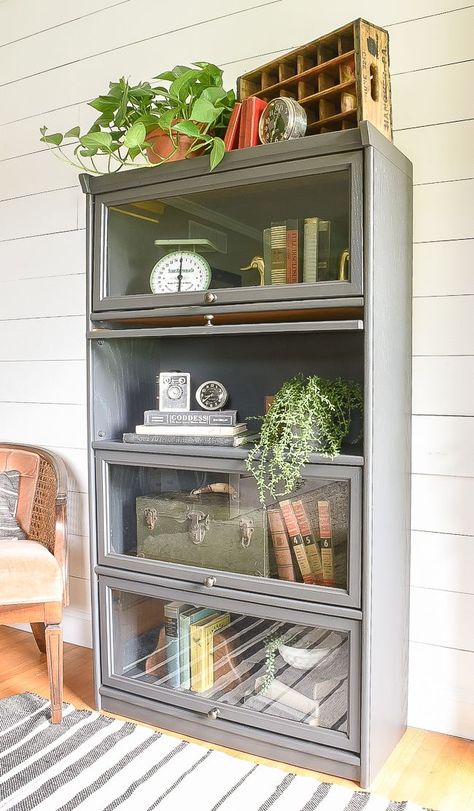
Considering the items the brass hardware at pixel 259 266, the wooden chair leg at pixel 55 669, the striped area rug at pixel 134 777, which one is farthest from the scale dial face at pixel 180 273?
the striped area rug at pixel 134 777

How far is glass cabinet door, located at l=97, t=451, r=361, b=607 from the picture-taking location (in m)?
1.74

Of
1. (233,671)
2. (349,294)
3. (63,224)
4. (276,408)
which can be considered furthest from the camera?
(63,224)

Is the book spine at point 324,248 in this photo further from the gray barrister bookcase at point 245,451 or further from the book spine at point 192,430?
the book spine at point 192,430

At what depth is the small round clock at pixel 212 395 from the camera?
2148 millimetres

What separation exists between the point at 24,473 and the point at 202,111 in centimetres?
144

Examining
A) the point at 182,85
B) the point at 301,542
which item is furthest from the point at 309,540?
the point at 182,85

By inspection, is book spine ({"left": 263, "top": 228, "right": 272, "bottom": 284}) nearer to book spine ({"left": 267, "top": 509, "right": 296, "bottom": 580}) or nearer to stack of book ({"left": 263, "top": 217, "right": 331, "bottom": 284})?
stack of book ({"left": 263, "top": 217, "right": 331, "bottom": 284})

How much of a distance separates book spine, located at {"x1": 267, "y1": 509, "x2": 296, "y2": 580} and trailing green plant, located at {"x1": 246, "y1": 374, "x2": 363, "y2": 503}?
6 cm

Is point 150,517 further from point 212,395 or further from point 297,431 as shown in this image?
point 297,431

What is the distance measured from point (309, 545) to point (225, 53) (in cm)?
158

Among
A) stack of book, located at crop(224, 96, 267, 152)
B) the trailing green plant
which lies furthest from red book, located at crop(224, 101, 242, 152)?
the trailing green plant

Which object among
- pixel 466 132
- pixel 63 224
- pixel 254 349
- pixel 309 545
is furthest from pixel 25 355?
pixel 466 132

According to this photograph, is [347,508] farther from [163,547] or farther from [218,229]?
[218,229]

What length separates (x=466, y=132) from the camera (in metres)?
1.89
